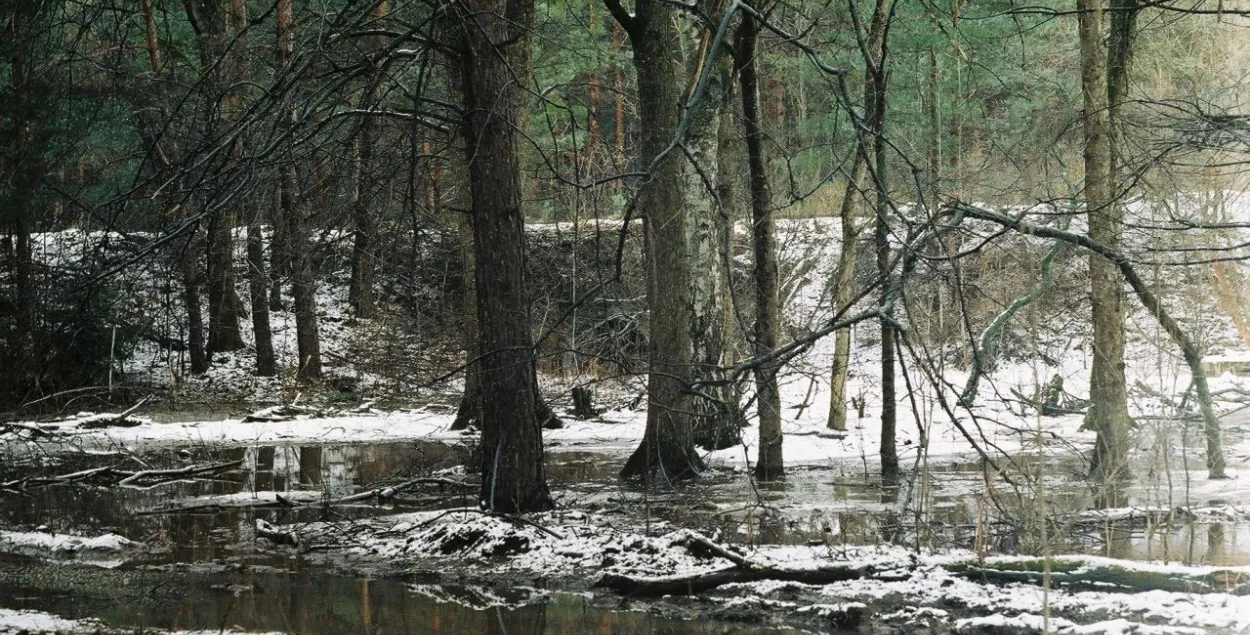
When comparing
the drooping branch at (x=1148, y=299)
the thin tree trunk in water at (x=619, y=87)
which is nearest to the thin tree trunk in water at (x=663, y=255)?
the drooping branch at (x=1148, y=299)

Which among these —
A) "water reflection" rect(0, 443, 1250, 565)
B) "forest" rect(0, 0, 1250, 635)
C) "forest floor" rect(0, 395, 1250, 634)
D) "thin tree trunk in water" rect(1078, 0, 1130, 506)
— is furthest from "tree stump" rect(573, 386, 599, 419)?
"thin tree trunk in water" rect(1078, 0, 1130, 506)

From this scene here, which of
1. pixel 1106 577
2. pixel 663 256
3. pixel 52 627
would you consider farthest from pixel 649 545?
pixel 663 256

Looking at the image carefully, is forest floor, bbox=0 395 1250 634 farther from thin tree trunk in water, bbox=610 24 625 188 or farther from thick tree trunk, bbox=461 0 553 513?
thin tree trunk in water, bbox=610 24 625 188

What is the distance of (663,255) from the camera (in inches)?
496

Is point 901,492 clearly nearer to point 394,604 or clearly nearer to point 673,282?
point 673,282

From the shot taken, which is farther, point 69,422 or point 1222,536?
point 69,422

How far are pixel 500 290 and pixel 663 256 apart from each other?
3.90 metres

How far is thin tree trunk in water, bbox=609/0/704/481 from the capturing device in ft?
39.4

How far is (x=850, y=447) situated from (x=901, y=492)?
13.4 ft

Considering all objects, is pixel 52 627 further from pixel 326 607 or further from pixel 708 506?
pixel 708 506

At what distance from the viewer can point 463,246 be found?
56.9 feet

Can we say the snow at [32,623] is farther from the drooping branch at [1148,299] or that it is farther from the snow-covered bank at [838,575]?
the drooping branch at [1148,299]

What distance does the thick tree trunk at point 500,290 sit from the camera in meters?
8.92

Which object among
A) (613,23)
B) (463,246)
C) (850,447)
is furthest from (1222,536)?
(613,23)
